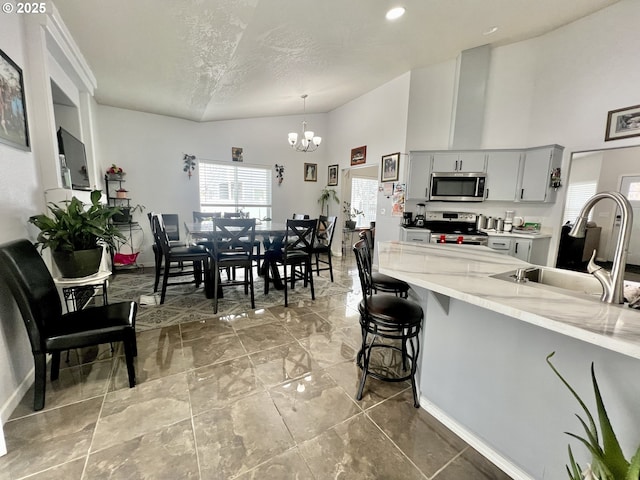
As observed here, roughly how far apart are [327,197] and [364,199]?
1.94 metres

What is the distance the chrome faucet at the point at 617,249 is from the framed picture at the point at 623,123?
3221 mm

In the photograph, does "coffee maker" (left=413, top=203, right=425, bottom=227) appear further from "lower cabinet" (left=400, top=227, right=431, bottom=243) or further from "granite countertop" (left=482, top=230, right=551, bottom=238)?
"granite countertop" (left=482, top=230, right=551, bottom=238)

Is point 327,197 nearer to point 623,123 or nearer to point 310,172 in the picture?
point 310,172

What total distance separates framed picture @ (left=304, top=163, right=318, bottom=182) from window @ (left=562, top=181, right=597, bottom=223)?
4649 millimetres

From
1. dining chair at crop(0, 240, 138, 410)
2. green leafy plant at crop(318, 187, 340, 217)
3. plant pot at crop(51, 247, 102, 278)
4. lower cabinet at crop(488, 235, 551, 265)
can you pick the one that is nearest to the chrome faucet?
dining chair at crop(0, 240, 138, 410)

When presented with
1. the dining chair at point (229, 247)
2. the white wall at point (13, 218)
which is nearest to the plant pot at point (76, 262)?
the white wall at point (13, 218)

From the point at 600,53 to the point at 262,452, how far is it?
519cm

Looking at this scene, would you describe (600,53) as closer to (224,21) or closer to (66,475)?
(224,21)

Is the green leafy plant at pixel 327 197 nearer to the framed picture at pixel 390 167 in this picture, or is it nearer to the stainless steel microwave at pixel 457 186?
the framed picture at pixel 390 167

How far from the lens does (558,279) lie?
1460mm

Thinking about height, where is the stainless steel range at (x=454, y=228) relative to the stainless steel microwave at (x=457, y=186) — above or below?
below

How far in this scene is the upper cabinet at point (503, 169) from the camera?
354 cm

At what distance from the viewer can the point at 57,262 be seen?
1825 millimetres

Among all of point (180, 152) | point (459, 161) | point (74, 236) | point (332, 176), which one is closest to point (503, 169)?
point (459, 161)
